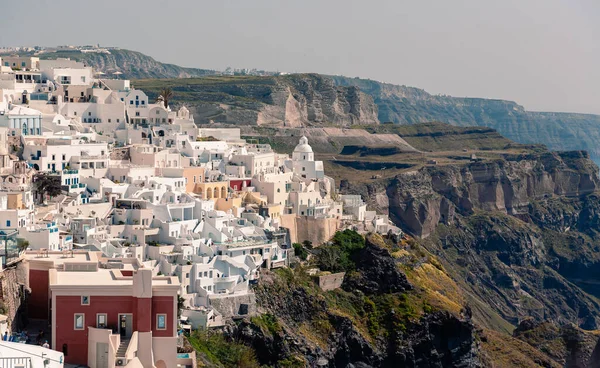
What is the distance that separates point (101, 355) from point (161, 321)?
2.26 m

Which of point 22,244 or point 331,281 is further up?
point 22,244

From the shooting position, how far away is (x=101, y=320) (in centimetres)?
3806

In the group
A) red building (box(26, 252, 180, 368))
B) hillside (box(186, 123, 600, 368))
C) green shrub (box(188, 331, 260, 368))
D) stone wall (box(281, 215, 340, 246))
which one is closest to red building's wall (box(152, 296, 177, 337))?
red building (box(26, 252, 180, 368))

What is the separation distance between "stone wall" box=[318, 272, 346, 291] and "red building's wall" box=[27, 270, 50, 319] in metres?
38.3

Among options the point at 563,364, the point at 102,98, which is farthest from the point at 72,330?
the point at 563,364

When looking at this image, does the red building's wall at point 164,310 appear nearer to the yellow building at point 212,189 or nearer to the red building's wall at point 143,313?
the red building's wall at point 143,313

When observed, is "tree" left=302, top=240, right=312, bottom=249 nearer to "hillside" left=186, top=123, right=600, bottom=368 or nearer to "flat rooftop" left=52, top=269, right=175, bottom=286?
"hillside" left=186, top=123, right=600, bottom=368

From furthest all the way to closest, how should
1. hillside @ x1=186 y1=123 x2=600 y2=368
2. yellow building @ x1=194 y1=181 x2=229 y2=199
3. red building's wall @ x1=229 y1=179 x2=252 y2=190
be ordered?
red building's wall @ x1=229 y1=179 x2=252 y2=190 → yellow building @ x1=194 y1=181 x2=229 y2=199 → hillside @ x1=186 y1=123 x2=600 y2=368

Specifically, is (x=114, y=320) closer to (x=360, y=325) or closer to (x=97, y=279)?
(x=97, y=279)

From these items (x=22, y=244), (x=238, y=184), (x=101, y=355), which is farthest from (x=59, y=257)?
(x=238, y=184)

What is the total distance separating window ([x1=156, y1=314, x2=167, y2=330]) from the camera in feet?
127

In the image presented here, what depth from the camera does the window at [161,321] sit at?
3859cm

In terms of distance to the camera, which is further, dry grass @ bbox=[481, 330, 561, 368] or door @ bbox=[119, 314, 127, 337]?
dry grass @ bbox=[481, 330, 561, 368]

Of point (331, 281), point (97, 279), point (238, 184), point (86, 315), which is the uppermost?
point (97, 279)
